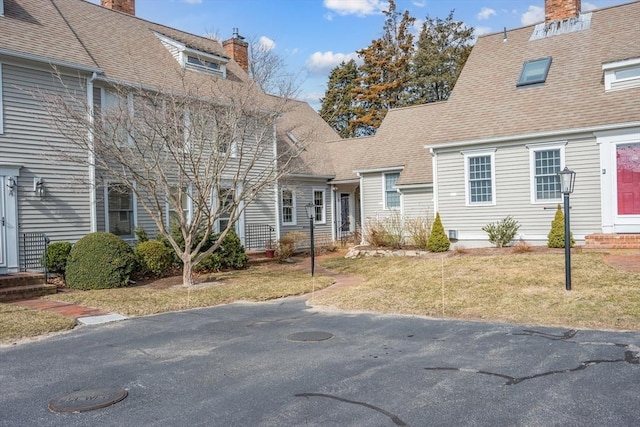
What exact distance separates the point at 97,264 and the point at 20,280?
164 centimetres

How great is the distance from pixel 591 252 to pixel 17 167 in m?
14.6

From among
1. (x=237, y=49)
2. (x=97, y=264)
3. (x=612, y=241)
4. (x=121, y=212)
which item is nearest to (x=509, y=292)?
(x=612, y=241)

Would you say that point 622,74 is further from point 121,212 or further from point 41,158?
point 41,158

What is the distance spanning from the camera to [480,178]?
16891 mm

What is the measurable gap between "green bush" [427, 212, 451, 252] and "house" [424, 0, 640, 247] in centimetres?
105

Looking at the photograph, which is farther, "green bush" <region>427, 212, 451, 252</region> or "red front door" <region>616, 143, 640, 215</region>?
"green bush" <region>427, 212, 451, 252</region>

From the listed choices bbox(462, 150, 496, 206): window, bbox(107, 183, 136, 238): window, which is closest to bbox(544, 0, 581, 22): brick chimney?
bbox(462, 150, 496, 206): window

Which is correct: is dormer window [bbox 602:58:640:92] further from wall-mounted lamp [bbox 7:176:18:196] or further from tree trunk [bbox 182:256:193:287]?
wall-mounted lamp [bbox 7:176:18:196]

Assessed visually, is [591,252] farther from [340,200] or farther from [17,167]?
[17,167]

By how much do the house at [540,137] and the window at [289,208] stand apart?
3.20 metres

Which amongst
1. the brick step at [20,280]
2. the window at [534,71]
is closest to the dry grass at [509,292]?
the window at [534,71]

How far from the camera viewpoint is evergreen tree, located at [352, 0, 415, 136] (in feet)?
124

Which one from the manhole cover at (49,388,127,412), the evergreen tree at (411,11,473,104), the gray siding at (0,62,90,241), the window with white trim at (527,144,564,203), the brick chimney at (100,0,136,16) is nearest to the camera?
the manhole cover at (49,388,127,412)

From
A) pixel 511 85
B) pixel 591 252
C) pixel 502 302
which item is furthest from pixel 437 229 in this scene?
pixel 502 302
